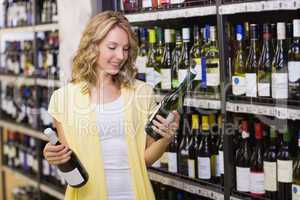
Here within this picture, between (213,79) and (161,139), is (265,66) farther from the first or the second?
(161,139)

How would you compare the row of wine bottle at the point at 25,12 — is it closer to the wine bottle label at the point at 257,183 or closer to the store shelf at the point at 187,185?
the store shelf at the point at 187,185

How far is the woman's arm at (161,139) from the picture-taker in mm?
1571

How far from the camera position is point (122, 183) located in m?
1.64

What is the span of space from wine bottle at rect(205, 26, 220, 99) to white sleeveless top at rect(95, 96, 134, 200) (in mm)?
484

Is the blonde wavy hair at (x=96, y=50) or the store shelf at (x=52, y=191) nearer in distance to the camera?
the blonde wavy hair at (x=96, y=50)

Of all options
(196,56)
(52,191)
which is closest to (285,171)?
(196,56)

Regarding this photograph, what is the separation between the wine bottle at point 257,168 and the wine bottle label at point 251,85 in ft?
0.47

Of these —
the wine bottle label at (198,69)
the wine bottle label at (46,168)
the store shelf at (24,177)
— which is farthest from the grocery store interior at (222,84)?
the store shelf at (24,177)

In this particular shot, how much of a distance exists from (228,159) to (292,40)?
55 cm

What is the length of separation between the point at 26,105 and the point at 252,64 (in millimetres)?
2221

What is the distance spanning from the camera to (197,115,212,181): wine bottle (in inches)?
79.8

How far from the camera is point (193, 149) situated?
2186mm

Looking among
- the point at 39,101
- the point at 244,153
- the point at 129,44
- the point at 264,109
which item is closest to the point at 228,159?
the point at 244,153

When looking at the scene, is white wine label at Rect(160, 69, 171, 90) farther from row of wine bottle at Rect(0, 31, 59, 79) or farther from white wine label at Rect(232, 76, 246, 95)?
row of wine bottle at Rect(0, 31, 59, 79)
